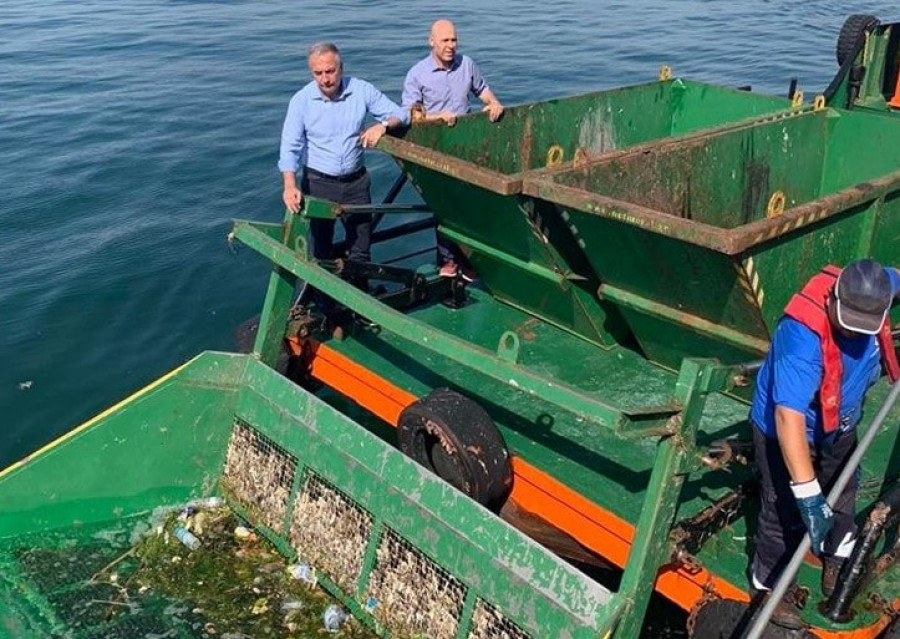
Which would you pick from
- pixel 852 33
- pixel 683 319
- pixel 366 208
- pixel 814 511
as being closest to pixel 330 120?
pixel 366 208

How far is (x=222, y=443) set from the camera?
583 cm

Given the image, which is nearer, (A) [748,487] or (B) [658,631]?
(A) [748,487]

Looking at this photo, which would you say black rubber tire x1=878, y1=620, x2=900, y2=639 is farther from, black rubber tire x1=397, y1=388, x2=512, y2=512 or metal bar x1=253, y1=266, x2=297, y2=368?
metal bar x1=253, y1=266, x2=297, y2=368

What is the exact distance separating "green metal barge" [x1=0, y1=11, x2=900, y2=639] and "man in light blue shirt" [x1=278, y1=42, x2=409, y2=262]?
0.31 m

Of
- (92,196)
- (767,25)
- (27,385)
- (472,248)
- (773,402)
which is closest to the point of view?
(773,402)

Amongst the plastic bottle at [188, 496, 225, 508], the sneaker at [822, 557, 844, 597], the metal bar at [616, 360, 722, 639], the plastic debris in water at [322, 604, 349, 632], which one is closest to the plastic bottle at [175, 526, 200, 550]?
the plastic bottle at [188, 496, 225, 508]

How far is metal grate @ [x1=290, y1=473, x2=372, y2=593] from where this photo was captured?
16.5 feet

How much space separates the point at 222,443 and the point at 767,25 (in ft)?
66.9

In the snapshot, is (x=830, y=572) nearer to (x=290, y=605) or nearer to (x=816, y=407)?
(x=816, y=407)

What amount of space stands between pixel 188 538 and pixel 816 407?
3505 mm

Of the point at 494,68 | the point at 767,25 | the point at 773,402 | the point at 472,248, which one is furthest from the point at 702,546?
the point at 767,25

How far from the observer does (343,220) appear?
249 inches

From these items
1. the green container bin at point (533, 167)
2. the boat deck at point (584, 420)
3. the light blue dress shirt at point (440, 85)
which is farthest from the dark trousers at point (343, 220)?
the light blue dress shirt at point (440, 85)

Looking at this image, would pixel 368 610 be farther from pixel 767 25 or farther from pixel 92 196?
pixel 767 25
